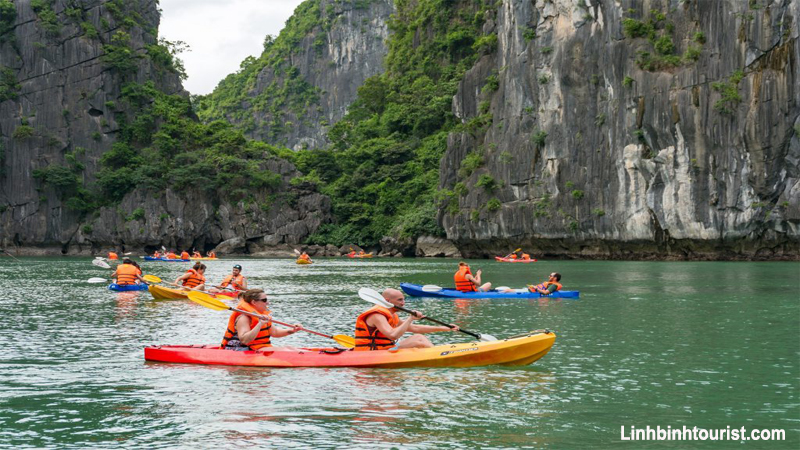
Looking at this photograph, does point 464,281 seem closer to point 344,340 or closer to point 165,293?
point 165,293

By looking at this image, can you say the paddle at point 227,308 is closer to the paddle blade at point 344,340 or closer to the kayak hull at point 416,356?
the paddle blade at point 344,340

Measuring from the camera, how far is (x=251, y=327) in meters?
13.5

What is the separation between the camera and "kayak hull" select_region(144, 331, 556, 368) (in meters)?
12.8

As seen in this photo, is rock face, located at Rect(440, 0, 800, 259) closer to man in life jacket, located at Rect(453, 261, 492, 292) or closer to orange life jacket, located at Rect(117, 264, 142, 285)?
man in life jacket, located at Rect(453, 261, 492, 292)

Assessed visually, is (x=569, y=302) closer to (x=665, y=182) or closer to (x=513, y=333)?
(x=513, y=333)

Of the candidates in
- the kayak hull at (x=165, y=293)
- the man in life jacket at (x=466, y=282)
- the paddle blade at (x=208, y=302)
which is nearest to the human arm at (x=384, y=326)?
the paddle blade at (x=208, y=302)

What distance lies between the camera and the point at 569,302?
24672 millimetres

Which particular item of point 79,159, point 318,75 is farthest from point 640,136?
point 318,75

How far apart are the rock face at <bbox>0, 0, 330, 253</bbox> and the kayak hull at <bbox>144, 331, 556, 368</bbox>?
71.2m

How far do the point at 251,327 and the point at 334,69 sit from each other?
424ft

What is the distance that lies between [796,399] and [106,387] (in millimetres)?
9549

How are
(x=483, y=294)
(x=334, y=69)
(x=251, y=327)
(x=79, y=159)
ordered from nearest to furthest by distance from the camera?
1. (x=251, y=327)
2. (x=483, y=294)
3. (x=79, y=159)
4. (x=334, y=69)

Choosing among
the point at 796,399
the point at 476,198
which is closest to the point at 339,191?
the point at 476,198

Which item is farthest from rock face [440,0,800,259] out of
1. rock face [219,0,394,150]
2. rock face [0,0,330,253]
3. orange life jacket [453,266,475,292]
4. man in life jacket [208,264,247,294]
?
rock face [219,0,394,150]
